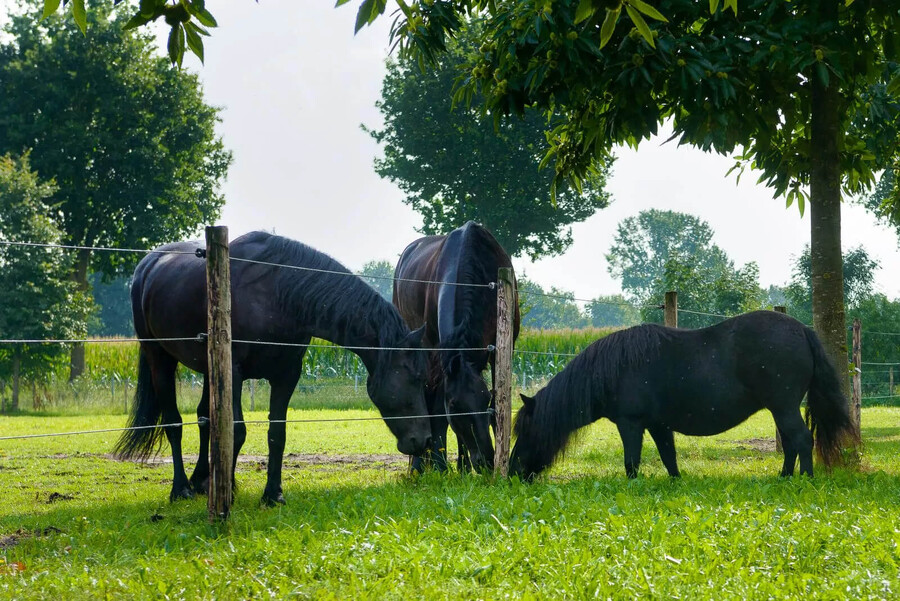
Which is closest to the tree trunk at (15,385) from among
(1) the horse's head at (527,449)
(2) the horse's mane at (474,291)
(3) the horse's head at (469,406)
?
(2) the horse's mane at (474,291)

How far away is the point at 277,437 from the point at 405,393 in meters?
1.14

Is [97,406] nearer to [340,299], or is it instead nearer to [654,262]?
[340,299]

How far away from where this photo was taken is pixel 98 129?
1303 inches

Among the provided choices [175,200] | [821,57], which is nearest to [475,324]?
[821,57]

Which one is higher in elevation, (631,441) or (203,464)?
(631,441)

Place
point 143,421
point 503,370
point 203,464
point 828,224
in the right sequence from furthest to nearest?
point 828,224, point 143,421, point 203,464, point 503,370

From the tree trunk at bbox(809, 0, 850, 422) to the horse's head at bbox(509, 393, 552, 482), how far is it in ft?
11.2

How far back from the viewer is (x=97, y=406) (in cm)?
2244

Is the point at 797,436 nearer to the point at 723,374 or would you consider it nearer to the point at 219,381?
the point at 723,374

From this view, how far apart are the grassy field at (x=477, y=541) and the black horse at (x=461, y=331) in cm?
51

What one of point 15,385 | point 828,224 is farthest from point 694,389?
point 15,385

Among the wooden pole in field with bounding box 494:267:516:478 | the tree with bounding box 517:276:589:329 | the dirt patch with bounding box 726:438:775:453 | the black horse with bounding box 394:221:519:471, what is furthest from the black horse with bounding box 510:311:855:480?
the tree with bounding box 517:276:589:329

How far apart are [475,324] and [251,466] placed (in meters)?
Answer: 4.10

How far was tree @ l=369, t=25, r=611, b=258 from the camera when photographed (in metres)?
34.8
